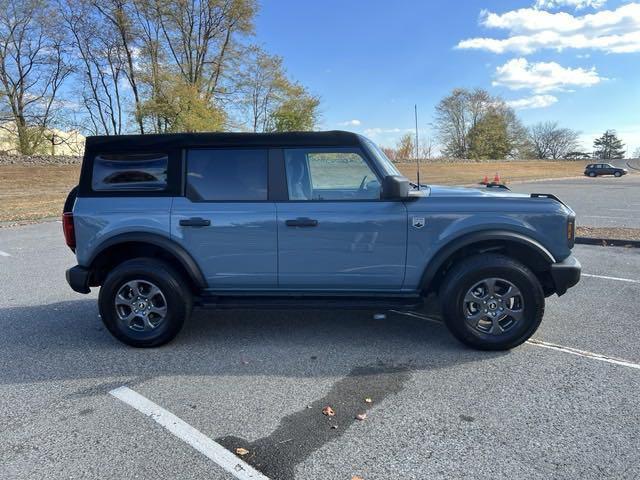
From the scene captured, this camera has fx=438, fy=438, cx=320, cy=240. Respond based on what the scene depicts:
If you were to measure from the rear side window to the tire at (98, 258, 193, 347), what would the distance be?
67 cm

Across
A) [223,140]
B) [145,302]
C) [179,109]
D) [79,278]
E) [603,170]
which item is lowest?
[145,302]

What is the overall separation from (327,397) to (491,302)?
163cm

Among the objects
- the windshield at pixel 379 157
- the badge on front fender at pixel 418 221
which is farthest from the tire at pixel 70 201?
the badge on front fender at pixel 418 221

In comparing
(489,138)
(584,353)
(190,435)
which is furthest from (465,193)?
(489,138)

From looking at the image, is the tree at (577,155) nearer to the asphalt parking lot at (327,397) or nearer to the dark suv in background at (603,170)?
the dark suv in background at (603,170)

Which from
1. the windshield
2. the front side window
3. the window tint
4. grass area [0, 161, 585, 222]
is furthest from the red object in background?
grass area [0, 161, 585, 222]

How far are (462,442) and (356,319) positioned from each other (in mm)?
2046

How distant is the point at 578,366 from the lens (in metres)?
3.40

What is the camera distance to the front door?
3.65 metres

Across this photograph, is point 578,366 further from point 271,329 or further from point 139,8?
point 139,8

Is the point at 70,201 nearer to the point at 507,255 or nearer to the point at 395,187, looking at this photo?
the point at 395,187

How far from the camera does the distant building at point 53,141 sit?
32469 millimetres

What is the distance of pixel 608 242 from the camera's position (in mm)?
7973

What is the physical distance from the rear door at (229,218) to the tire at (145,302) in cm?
30
